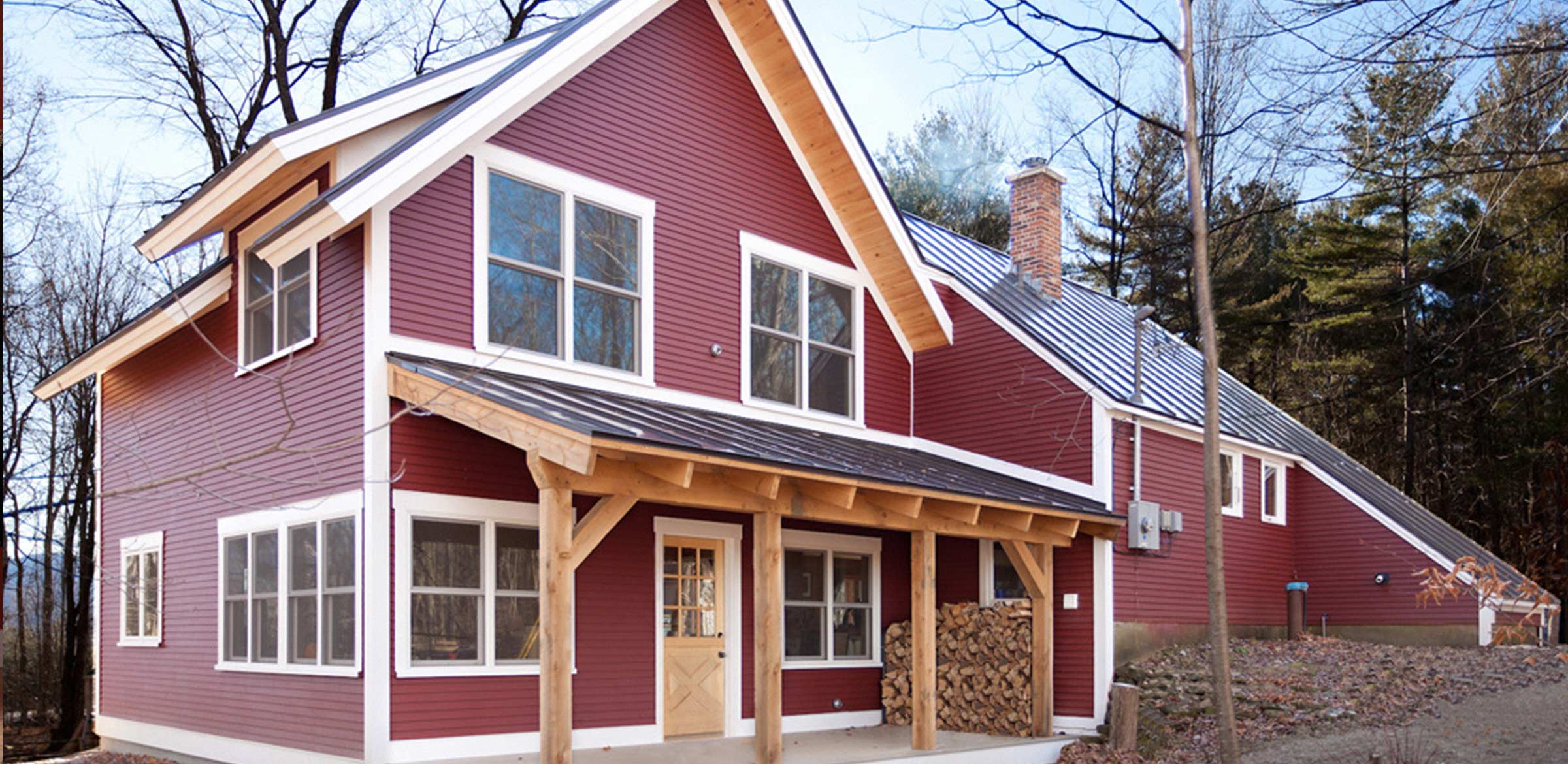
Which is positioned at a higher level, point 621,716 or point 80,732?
point 621,716

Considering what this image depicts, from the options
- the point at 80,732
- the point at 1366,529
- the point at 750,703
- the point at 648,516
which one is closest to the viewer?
Result: the point at 648,516

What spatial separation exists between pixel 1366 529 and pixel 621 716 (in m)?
12.8

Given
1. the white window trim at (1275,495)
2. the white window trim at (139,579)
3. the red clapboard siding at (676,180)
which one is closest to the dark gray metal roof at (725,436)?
the red clapboard siding at (676,180)

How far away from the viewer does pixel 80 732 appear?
21.4 m

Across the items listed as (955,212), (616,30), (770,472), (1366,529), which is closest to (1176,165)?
(955,212)

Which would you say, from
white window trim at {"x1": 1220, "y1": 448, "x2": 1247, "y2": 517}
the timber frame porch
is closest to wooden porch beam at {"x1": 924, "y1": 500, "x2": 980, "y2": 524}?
the timber frame porch

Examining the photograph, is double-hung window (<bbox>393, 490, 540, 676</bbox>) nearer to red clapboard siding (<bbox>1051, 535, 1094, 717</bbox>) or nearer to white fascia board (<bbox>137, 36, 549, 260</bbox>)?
white fascia board (<bbox>137, 36, 549, 260</bbox>)

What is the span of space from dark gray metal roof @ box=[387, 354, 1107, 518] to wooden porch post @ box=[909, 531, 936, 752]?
73cm

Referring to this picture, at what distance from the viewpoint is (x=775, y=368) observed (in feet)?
45.6

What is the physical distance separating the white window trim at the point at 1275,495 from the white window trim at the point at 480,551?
11.9 m

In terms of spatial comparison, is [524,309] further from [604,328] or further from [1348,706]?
[1348,706]

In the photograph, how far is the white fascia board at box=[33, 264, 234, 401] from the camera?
1219cm

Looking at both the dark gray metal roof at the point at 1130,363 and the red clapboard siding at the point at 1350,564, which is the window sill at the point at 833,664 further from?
the red clapboard siding at the point at 1350,564

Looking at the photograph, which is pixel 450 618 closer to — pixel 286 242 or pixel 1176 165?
pixel 286 242
